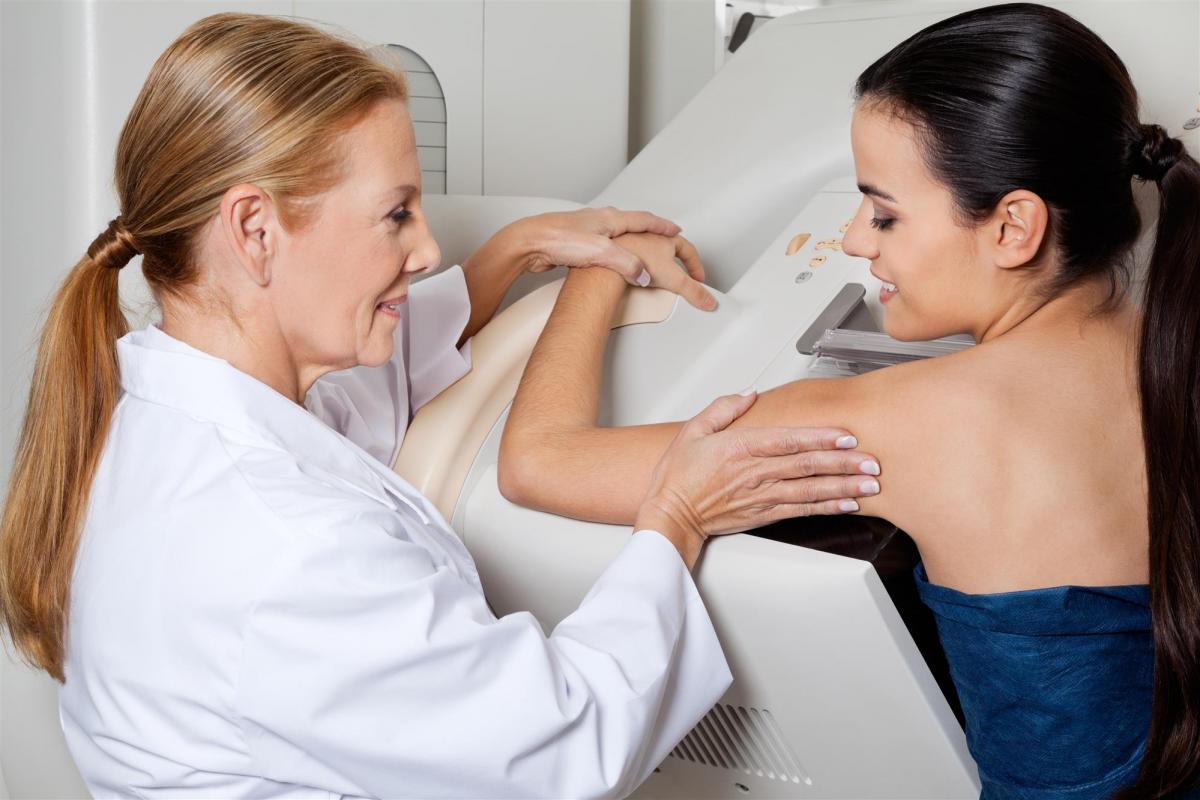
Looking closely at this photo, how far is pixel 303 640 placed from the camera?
0.87m

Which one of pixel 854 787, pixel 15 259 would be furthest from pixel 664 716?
pixel 15 259

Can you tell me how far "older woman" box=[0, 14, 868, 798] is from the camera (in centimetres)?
89

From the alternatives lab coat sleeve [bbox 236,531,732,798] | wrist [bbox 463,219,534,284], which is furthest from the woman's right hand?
wrist [bbox 463,219,534,284]

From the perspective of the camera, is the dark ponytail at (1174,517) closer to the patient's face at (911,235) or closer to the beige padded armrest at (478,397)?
the patient's face at (911,235)

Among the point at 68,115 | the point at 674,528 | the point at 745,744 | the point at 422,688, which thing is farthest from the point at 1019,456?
the point at 68,115

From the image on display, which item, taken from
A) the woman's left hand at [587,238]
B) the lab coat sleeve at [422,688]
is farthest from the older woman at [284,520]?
the woman's left hand at [587,238]

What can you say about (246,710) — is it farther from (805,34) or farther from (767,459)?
(805,34)

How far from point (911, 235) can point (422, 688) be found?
596 millimetres

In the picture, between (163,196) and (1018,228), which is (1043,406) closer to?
(1018,228)

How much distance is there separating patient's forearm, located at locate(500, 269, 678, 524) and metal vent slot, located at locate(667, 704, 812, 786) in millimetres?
227

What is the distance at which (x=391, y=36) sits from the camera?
5.95 ft

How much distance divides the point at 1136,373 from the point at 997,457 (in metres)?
0.16

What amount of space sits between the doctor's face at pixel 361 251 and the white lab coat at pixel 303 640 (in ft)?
0.29

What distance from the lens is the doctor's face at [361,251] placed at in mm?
1038
